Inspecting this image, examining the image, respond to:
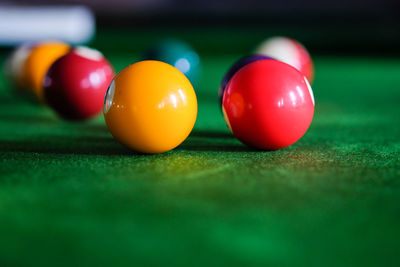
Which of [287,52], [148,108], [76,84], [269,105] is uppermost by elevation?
[287,52]

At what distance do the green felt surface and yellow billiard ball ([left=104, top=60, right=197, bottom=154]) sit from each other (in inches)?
4.6

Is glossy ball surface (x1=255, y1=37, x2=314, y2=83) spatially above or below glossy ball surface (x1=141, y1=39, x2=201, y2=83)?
above

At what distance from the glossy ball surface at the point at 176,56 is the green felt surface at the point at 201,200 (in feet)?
5.30

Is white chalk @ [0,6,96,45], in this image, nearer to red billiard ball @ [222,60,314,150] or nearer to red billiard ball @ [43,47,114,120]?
red billiard ball @ [43,47,114,120]

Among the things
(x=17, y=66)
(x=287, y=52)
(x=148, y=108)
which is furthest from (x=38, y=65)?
(x=287, y=52)

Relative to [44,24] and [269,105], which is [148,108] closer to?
[269,105]

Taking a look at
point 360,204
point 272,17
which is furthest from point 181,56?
point 272,17

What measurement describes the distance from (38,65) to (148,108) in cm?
223

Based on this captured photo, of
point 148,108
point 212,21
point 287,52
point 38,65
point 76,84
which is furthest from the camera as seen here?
point 212,21

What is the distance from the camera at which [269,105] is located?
2.67 meters

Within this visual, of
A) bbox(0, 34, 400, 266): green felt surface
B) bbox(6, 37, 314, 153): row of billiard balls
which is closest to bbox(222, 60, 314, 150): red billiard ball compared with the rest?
bbox(6, 37, 314, 153): row of billiard balls

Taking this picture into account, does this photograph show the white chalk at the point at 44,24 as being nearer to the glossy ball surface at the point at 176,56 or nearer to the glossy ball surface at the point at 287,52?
the glossy ball surface at the point at 176,56

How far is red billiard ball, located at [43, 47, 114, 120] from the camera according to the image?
3.55 m

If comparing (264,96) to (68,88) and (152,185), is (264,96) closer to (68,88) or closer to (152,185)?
(152,185)
